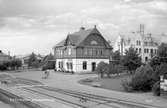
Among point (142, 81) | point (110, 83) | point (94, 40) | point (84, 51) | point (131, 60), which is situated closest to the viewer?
point (142, 81)

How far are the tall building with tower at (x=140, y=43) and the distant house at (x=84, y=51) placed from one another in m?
20.6

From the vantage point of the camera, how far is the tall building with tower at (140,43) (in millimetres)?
75188

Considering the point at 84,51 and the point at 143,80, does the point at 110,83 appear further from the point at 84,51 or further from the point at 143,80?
the point at 84,51

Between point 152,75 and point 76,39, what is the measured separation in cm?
3365

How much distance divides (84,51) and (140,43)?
98.8ft

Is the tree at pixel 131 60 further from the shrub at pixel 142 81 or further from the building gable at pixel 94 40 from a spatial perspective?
the shrub at pixel 142 81

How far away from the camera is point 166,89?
18594 mm

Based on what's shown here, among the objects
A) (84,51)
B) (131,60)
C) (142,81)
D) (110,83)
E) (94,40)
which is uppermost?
(94,40)

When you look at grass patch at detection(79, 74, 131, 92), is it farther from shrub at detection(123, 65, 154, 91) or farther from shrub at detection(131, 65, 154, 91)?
shrub at detection(131, 65, 154, 91)

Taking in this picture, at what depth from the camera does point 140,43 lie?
249ft

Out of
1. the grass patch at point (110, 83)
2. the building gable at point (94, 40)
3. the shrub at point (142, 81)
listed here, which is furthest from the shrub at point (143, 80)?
the building gable at point (94, 40)

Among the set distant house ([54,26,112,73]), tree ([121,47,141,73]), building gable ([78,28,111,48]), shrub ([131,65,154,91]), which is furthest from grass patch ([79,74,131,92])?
building gable ([78,28,111,48])

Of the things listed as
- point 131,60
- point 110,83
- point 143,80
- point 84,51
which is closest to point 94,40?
point 84,51

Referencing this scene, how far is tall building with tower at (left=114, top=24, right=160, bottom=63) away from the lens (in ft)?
247
